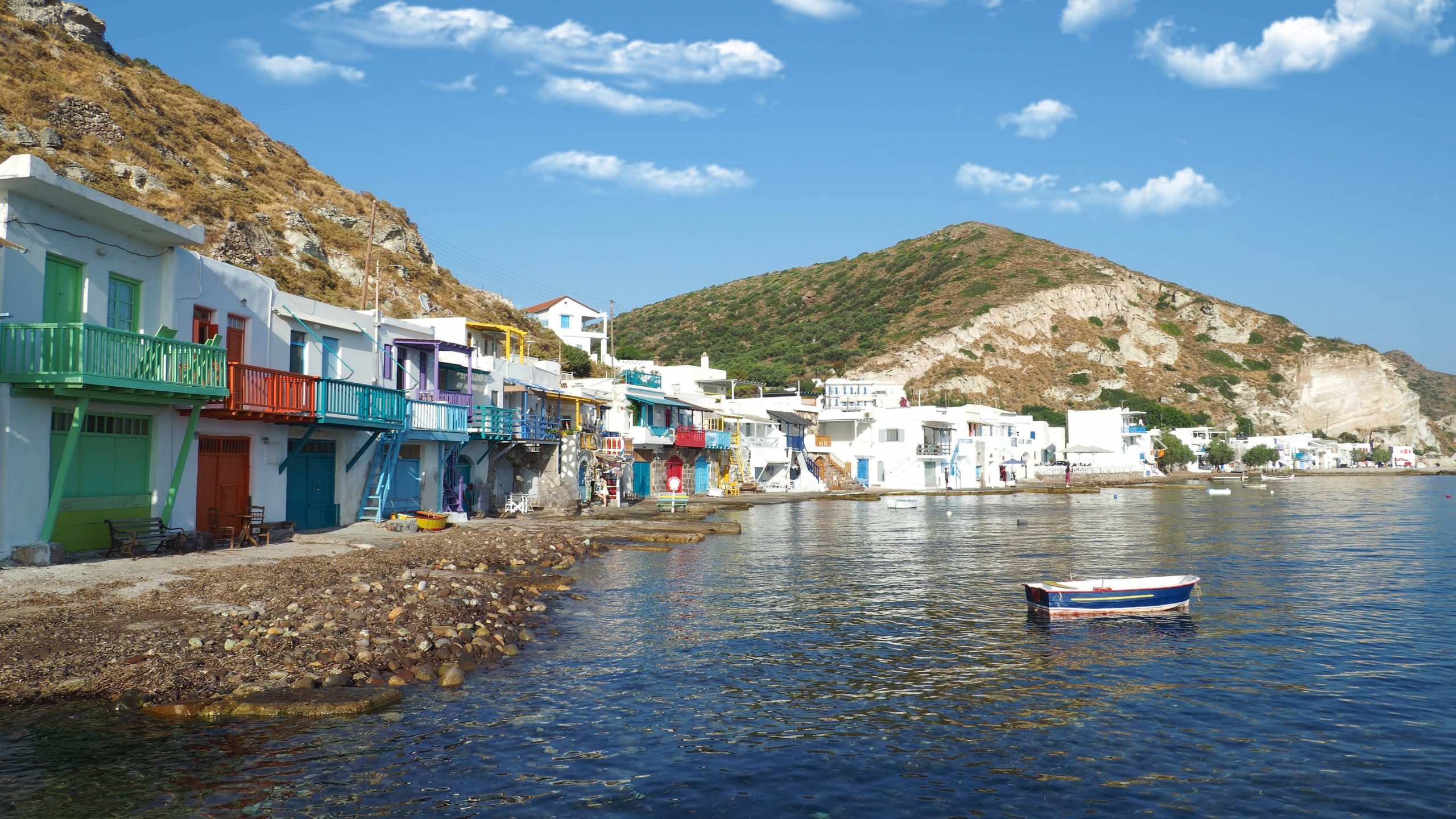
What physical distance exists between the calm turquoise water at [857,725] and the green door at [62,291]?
11.0 meters

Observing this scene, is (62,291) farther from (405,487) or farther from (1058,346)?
(1058,346)

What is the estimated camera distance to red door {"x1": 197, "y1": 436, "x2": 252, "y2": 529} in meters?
25.2

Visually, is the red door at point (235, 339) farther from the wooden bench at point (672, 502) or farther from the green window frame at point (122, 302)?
the wooden bench at point (672, 502)

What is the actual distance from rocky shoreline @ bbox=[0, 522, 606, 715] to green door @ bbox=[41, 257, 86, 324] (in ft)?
20.2

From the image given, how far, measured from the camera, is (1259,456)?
156125 mm

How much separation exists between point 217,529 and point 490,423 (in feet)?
49.8

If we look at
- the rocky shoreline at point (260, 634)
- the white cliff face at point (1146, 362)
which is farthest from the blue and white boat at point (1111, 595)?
the white cliff face at point (1146, 362)

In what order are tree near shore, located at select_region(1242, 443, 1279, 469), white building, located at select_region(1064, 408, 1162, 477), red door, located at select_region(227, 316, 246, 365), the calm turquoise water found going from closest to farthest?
the calm turquoise water, red door, located at select_region(227, 316, 246, 365), white building, located at select_region(1064, 408, 1162, 477), tree near shore, located at select_region(1242, 443, 1279, 469)

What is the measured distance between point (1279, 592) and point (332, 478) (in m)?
30.1

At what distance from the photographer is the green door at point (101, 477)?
20.2m

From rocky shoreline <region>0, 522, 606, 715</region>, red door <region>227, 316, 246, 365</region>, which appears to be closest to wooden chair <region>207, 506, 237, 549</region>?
rocky shoreline <region>0, 522, 606, 715</region>

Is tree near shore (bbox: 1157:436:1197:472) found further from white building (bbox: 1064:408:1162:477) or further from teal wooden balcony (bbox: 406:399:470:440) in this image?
teal wooden balcony (bbox: 406:399:470:440)

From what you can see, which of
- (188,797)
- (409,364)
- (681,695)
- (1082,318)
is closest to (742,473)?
(409,364)

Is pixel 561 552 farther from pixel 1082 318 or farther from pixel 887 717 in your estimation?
pixel 1082 318
